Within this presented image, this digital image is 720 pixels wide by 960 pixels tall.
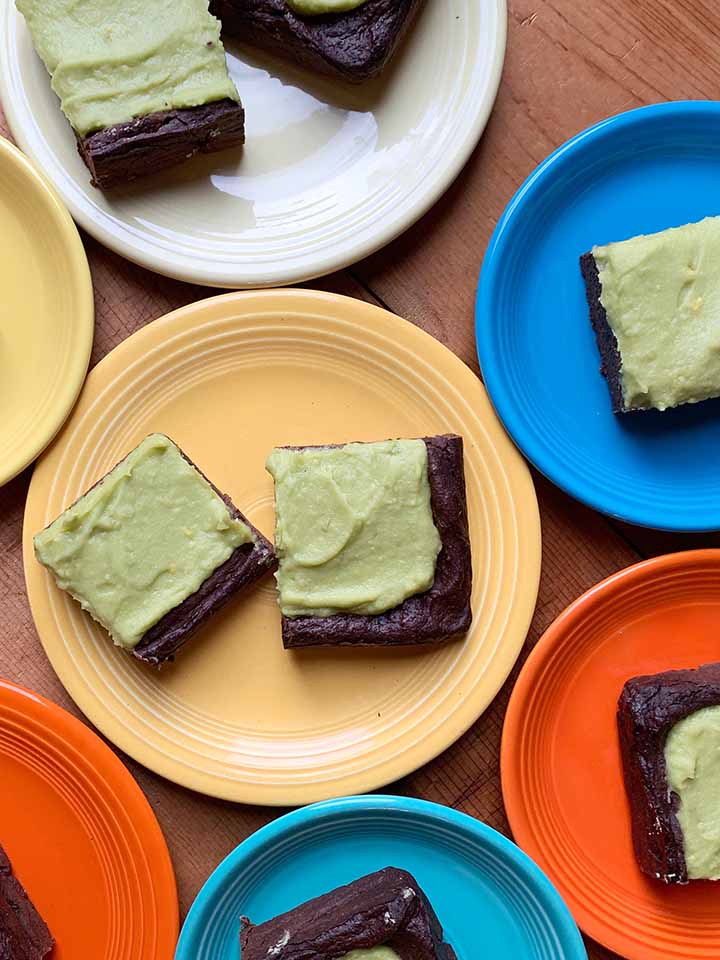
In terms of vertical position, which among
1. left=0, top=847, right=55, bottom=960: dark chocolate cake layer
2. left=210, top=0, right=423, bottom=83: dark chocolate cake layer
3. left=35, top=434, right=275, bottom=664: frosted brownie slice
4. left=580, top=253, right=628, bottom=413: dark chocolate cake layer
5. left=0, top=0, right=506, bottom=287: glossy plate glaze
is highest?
left=210, top=0, right=423, bottom=83: dark chocolate cake layer

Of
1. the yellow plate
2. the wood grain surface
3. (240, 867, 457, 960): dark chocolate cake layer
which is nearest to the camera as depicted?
(240, 867, 457, 960): dark chocolate cake layer

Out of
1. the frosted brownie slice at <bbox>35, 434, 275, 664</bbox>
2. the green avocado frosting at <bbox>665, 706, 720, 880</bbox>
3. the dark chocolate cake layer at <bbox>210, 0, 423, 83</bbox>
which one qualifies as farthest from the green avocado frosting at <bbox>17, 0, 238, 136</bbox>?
the green avocado frosting at <bbox>665, 706, 720, 880</bbox>

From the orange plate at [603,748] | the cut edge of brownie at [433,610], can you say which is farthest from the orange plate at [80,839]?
the orange plate at [603,748]

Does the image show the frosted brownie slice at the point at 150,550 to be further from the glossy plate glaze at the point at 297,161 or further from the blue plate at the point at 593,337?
the blue plate at the point at 593,337

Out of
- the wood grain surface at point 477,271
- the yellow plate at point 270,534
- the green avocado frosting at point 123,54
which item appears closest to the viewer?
the green avocado frosting at point 123,54

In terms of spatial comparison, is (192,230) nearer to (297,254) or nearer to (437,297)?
(297,254)

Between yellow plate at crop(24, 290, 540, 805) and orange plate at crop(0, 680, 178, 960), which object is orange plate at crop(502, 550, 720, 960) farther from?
orange plate at crop(0, 680, 178, 960)

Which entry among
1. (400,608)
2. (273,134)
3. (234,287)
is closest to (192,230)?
(234,287)
